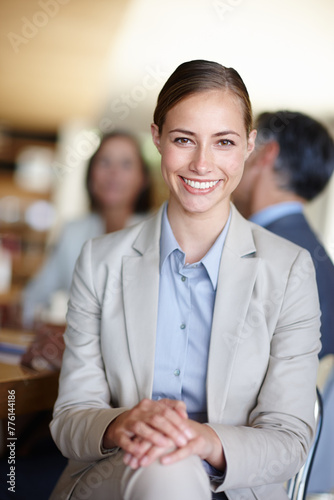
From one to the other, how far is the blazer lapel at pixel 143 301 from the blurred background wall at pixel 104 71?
1.40 metres

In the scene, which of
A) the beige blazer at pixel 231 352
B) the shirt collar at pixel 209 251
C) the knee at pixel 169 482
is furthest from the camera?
the shirt collar at pixel 209 251

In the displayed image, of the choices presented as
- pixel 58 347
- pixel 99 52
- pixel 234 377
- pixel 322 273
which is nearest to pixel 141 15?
pixel 99 52

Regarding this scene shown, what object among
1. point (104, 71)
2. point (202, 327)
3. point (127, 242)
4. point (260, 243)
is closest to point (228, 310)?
point (202, 327)

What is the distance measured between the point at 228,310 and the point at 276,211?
3.03 feet

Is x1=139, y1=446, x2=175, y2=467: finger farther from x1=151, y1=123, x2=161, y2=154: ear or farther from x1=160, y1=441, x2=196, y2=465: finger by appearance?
x1=151, y1=123, x2=161, y2=154: ear

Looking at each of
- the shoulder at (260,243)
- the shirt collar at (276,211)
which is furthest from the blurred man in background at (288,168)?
the shoulder at (260,243)

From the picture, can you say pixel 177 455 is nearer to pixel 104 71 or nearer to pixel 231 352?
pixel 231 352

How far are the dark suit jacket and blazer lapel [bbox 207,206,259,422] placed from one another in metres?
0.57

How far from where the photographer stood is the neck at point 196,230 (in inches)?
55.9

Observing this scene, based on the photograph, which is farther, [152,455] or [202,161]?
[202,161]

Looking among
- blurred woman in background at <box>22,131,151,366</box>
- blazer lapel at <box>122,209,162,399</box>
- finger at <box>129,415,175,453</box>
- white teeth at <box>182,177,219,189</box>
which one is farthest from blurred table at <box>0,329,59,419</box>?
blurred woman in background at <box>22,131,151,366</box>

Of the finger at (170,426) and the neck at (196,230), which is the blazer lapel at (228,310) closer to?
the neck at (196,230)

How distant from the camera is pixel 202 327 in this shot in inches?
53.9

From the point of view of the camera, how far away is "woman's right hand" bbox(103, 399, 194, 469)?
1.11 metres
